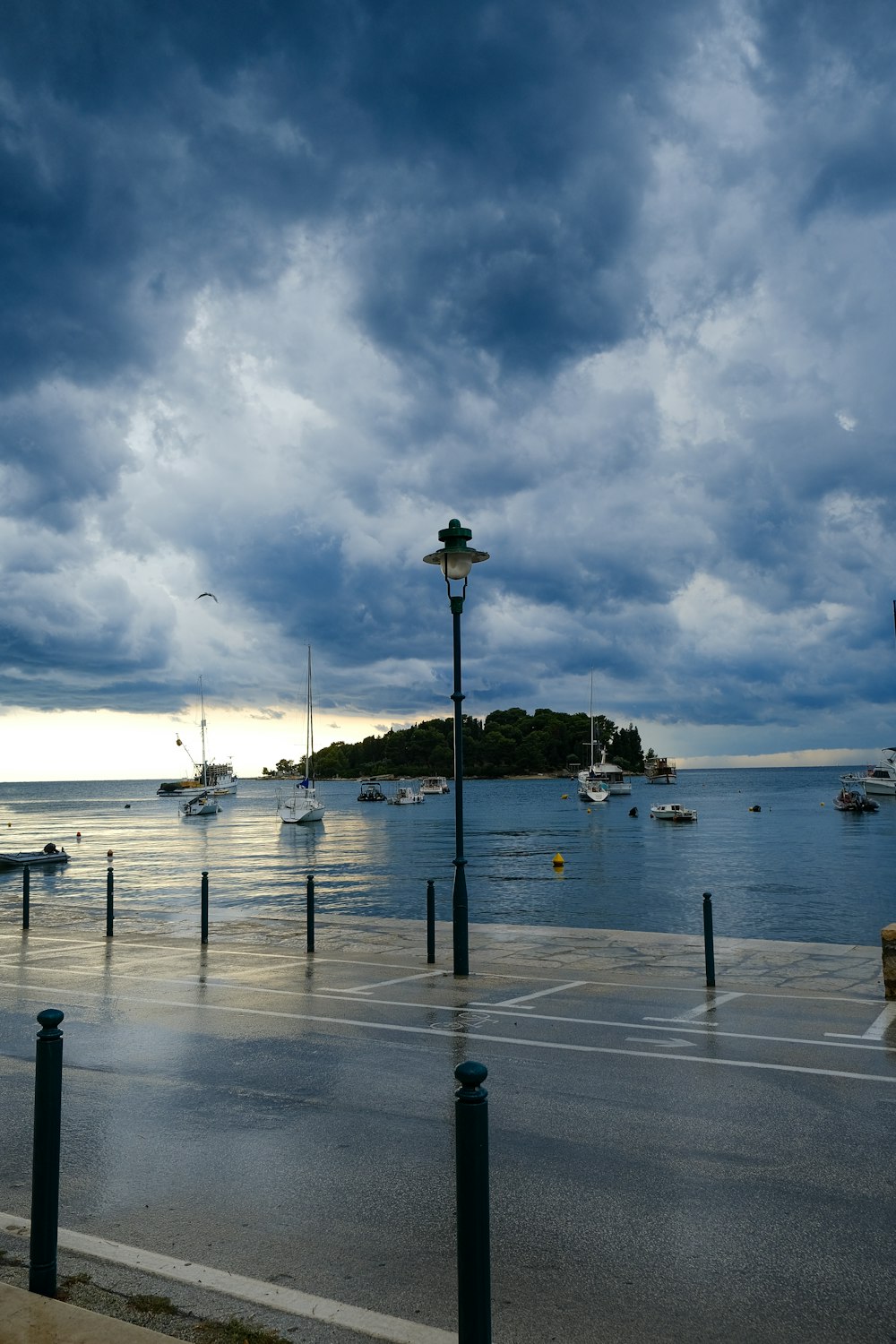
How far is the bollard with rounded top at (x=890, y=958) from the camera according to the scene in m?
10.7

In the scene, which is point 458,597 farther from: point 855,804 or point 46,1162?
point 855,804

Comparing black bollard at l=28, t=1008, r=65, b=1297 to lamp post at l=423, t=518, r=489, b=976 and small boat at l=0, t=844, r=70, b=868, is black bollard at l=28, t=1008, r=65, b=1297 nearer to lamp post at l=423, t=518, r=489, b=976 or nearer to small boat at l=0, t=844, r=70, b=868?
lamp post at l=423, t=518, r=489, b=976

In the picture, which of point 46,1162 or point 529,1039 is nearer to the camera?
point 46,1162

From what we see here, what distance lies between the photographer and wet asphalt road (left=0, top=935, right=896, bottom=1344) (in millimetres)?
4484

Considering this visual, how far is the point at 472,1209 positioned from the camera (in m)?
3.34

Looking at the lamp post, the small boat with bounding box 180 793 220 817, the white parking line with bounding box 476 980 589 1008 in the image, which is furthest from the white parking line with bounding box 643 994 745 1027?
the small boat with bounding box 180 793 220 817

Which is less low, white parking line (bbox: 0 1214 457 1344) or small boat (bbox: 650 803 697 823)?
white parking line (bbox: 0 1214 457 1344)

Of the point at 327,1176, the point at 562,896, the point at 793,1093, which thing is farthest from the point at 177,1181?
the point at 562,896

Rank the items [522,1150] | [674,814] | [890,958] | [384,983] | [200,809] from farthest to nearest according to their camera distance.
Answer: [200,809]
[674,814]
[384,983]
[890,958]
[522,1150]

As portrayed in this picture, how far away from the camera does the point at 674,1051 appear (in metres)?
8.77

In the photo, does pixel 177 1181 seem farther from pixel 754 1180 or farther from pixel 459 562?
pixel 459 562

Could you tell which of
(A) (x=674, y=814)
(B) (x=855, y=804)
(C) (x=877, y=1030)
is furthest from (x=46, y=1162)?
(B) (x=855, y=804)

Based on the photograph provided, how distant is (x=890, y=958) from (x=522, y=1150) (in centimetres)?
634

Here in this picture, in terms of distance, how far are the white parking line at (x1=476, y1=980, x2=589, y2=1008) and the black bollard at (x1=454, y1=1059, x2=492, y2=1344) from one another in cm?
772
